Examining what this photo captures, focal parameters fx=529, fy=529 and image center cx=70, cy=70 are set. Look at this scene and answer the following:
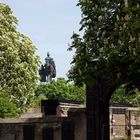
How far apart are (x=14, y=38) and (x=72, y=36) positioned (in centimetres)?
3332

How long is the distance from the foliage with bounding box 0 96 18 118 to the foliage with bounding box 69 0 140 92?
2626 centimetres

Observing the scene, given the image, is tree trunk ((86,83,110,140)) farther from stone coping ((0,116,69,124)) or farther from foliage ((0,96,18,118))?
foliage ((0,96,18,118))

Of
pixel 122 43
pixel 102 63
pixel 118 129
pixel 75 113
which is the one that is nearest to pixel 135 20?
pixel 122 43

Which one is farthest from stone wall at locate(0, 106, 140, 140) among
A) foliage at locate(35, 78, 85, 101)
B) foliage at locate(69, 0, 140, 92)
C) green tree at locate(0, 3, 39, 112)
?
foliage at locate(35, 78, 85, 101)

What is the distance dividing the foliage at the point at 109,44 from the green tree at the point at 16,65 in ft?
95.3

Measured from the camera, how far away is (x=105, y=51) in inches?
939

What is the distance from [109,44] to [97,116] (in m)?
5.59

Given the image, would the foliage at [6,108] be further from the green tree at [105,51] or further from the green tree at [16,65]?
the green tree at [105,51]

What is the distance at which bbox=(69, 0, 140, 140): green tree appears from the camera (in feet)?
74.2

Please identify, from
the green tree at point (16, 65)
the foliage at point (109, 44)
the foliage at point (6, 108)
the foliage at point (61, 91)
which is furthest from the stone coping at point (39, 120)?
the foliage at point (61, 91)

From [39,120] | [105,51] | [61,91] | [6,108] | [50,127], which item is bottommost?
[50,127]

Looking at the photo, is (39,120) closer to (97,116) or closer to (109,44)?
(97,116)

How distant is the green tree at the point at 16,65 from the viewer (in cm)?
5641

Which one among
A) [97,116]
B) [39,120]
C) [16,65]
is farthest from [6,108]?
[97,116]
